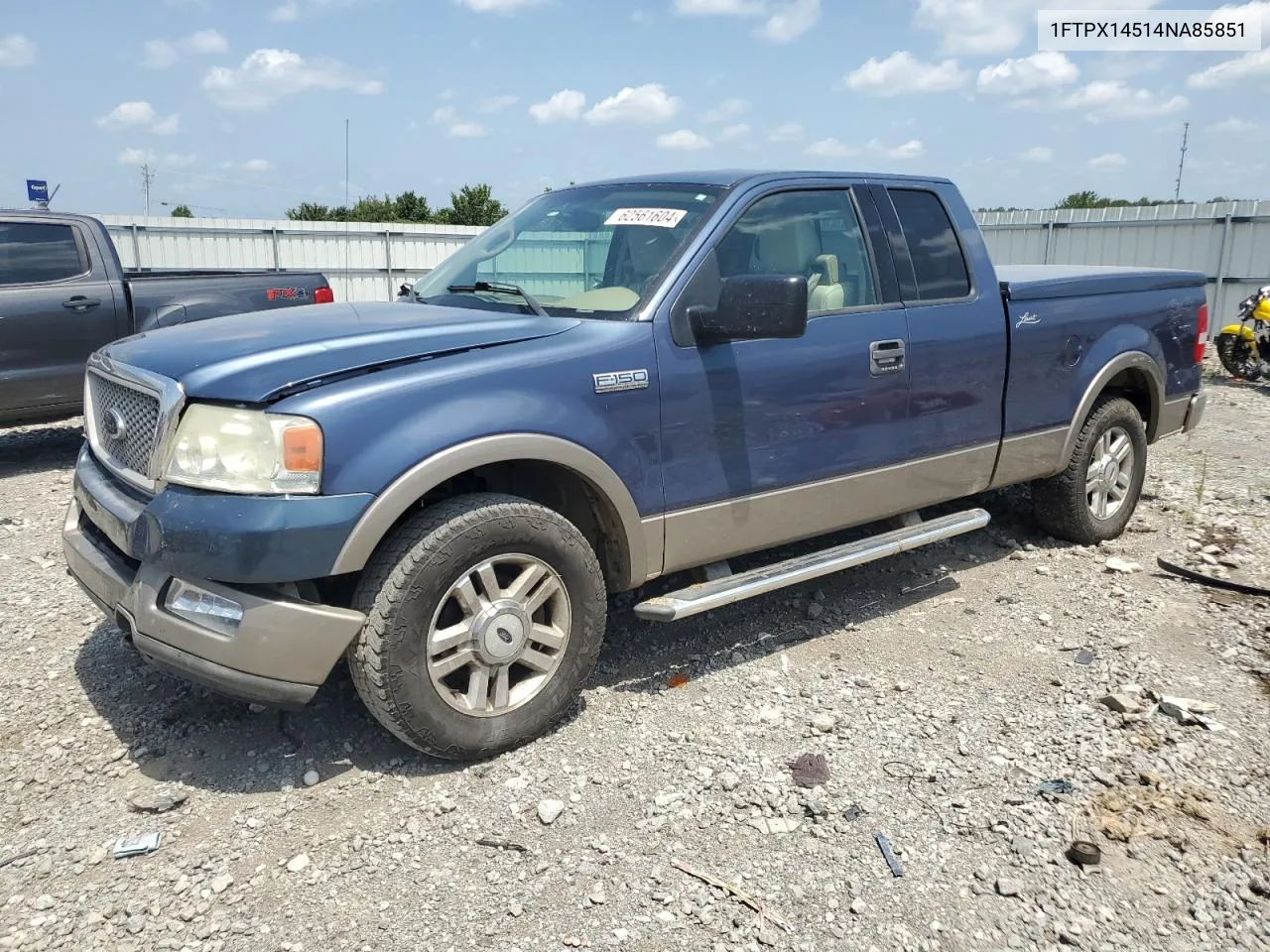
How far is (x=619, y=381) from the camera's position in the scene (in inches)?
134

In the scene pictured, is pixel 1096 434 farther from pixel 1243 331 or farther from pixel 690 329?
pixel 1243 331

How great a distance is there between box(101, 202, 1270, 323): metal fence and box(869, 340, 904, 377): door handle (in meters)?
13.3

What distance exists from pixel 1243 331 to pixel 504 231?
37.6ft

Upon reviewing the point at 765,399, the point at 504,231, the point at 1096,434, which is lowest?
the point at 1096,434

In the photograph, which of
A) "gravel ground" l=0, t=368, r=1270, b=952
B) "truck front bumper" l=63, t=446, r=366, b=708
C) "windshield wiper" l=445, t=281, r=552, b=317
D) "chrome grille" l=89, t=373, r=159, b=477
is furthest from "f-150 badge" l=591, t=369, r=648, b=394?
"chrome grille" l=89, t=373, r=159, b=477

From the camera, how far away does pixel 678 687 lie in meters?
3.90

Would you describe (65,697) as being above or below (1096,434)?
below

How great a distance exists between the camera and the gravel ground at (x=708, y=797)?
260 centimetres

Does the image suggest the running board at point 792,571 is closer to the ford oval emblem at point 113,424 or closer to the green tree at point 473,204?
the ford oval emblem at point 113,424

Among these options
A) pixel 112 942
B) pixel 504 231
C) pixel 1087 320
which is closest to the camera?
pixel 112 942

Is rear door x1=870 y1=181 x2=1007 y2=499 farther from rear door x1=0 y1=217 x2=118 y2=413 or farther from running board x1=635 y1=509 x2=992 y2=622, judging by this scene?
rear door x1=0 y1=217 x2=118 y2=413

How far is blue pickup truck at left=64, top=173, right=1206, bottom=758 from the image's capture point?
2.90 m

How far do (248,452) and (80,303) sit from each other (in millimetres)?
5607

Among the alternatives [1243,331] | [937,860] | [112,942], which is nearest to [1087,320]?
[937,860]
